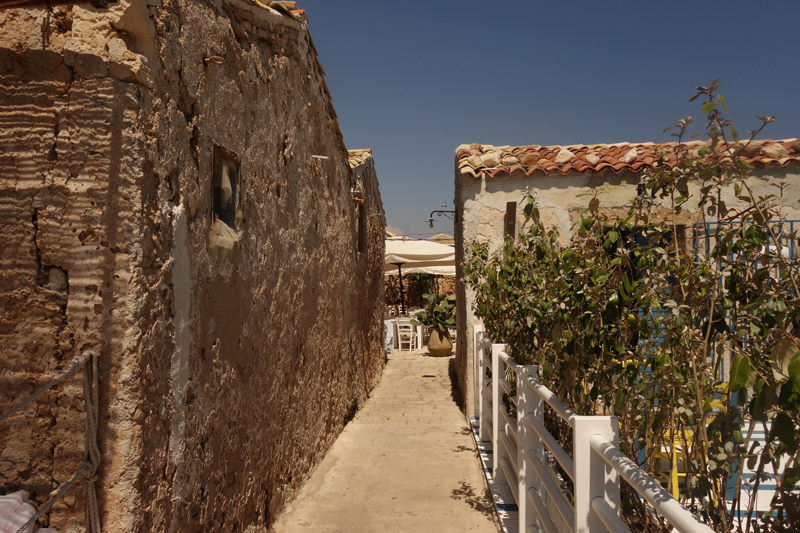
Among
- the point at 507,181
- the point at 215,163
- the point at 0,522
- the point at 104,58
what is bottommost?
the point at 0,522

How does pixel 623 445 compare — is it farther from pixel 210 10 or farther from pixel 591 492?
pixel 210 10

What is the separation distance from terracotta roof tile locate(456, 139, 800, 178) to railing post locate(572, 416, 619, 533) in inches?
188

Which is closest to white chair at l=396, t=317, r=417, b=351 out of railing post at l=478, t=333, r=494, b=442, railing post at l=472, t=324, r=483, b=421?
railing post at l=472, t=324, r=483, b=421

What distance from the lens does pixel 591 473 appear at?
69.6 inches

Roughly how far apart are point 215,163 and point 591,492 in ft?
7.42

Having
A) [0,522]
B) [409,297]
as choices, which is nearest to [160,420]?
[0,522]

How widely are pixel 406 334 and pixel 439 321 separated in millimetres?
1205

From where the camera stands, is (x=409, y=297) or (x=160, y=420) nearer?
(x=160, y=420)

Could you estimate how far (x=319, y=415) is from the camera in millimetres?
5027

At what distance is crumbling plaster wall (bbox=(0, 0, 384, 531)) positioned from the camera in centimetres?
194

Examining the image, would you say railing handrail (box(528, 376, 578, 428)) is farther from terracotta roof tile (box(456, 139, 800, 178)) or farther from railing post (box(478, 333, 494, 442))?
terracotta roof tile (box(456, 139, 800, 178))

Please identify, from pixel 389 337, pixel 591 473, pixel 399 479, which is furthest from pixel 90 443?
pixel 389 337

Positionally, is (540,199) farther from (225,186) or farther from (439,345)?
(439,345)

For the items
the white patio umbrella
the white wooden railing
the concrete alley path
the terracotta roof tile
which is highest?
the terracotta roof tile
